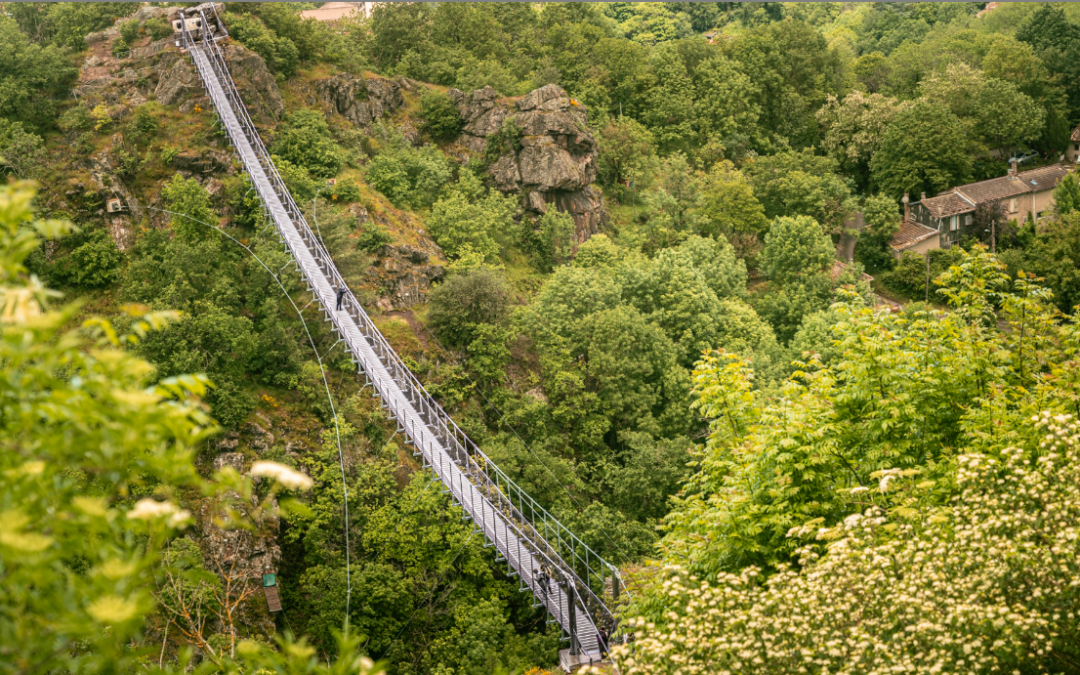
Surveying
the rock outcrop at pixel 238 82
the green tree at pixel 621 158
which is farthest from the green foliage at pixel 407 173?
the green tree at pixel 621 158

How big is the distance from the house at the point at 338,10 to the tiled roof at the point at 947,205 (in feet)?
108

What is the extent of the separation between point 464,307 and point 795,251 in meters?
20.2

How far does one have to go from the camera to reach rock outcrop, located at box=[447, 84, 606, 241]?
41500 mm

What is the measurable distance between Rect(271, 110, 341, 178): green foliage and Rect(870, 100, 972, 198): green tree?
3391 cm

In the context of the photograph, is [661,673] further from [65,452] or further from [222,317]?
[222,317]

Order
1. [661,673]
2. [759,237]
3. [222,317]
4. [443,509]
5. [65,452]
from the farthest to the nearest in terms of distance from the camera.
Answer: [759,237]
[222,317]
[443,509]
[661,673]
[65,452]

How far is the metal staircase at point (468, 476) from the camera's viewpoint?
68.0 feet

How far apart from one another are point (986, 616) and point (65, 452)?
7.43 meters

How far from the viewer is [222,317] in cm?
2581

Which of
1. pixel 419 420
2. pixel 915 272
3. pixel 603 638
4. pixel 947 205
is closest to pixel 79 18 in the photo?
pixel 419 420

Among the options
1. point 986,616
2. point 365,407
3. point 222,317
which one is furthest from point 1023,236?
point 986,616

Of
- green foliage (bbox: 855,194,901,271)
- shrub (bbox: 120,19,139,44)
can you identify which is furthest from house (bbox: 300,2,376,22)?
green foliage (bbox: 855,194,901,271)

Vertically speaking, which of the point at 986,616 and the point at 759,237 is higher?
the point at 986,616

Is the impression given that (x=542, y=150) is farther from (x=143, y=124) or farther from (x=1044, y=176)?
(x=1044, y=176)
